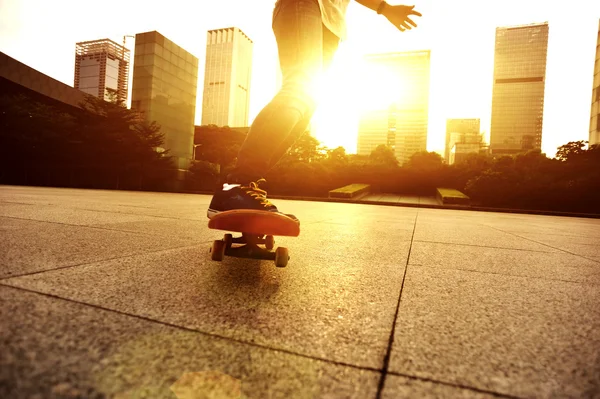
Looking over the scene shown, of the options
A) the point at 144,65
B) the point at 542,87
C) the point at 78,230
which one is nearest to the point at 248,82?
the point at 144,65

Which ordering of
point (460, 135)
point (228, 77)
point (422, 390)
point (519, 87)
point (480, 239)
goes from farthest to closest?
point (460, 135)
point (519, 87)
point (228, 77)
point (480, 239)
point (422, 390)

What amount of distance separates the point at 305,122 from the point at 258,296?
1.16 metres

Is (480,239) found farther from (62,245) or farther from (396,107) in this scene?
(396,107)

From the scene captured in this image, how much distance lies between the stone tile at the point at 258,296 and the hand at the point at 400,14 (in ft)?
5.37

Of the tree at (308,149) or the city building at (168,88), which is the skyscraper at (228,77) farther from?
the city building at (168,88)

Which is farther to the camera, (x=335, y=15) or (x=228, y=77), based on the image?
(x=228, y=77)

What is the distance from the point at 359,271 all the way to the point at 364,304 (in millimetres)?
434

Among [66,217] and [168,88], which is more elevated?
[168,88]

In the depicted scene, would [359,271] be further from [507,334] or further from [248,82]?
[248,82]

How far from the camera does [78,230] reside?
1969mm

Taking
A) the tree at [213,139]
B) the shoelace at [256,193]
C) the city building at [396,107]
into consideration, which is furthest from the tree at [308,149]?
the city building at [396,107]

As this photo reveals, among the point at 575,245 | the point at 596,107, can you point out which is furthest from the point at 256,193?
the point at 596,107

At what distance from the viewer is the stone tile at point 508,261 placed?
1.44 meters

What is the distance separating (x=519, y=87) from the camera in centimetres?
12325
